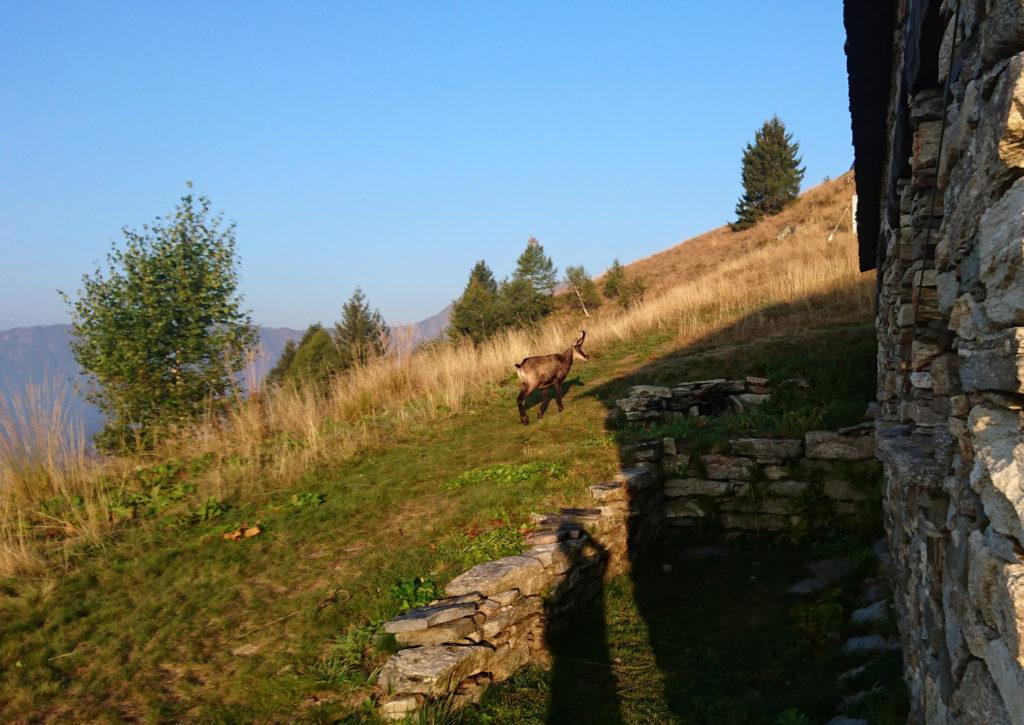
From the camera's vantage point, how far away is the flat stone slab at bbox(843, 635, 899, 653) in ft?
13.7

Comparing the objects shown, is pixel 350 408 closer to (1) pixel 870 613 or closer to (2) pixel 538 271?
(1) pixel 870 613

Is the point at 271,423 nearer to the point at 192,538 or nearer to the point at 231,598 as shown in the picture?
the point at 192,538

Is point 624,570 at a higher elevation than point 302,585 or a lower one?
lower

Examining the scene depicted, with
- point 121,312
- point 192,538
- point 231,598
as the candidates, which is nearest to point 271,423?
point 121,312

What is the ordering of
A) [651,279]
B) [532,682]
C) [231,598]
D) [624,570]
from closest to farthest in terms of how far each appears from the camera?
[532,682] → [231,598] → [624,570] → [651,279]

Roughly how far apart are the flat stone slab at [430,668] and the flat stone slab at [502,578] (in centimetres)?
53

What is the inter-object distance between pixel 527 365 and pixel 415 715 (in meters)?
7.02

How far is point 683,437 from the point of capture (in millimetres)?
7727

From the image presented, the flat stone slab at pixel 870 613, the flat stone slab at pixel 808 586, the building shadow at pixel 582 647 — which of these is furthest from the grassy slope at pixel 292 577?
the flat stone slab at pixel 870 613

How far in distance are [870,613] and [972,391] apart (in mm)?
3659

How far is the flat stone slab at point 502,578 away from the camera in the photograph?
485cm

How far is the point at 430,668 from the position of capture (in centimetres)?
407

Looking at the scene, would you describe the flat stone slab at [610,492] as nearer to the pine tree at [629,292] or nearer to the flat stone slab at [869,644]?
the flat stone slab at [869,644]

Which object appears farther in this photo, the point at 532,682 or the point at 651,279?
the point at 651,279
